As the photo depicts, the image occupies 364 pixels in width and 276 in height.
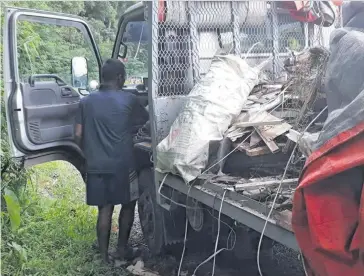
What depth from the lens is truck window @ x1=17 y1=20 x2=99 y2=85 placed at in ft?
15.5

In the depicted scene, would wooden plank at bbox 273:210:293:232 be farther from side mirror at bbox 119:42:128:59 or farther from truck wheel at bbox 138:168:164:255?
side mirror at bbox 119:42:128:59

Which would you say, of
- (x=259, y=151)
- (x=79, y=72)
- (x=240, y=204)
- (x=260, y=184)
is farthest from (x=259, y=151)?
(x=79, y=72)

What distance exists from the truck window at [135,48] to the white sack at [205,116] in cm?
151

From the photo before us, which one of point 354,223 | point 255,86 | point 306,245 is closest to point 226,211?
point 306,245

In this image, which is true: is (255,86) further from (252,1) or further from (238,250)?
(238,250)

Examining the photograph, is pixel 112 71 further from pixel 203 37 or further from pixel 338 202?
pixel 338 202

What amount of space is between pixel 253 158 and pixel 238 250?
55.0 inches

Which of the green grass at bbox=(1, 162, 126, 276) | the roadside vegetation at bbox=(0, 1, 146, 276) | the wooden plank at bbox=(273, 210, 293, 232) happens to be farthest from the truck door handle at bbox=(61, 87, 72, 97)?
the wooden plank at bbox=(273, 210, 293, 232)

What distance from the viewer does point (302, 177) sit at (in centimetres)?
176

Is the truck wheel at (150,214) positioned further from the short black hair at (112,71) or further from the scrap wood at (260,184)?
the scrap wood at (260,184)

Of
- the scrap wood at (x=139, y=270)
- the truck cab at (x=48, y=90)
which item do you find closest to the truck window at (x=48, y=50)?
the truck cab at (x=48, y=90)

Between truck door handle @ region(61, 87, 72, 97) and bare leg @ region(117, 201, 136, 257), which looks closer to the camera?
bare leg @ region(117, 201, 136, 257)

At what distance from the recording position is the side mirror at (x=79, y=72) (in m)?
4.59

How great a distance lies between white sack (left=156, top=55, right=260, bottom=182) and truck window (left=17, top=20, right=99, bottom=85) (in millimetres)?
1825
